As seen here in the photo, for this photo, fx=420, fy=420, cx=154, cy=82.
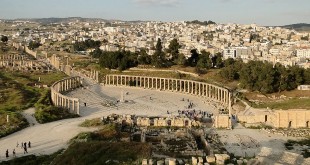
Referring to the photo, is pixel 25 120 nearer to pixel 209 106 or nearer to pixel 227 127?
pixel 227 127

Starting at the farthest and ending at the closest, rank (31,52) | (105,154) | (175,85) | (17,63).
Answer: (31,52)
(17,63)
(175,85)
(105,154)

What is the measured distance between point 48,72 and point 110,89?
26362 mm

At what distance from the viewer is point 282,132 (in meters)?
44.9

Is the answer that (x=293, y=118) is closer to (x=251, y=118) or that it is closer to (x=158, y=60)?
(x=251, y=118)

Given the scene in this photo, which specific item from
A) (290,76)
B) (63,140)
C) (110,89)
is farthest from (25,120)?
(290,76)

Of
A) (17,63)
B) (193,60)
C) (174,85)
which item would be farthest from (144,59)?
(17,63)

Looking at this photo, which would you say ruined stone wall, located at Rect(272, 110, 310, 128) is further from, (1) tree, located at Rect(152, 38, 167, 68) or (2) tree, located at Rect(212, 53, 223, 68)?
(1) tree, located at Rect(152, 38, 167, 68)

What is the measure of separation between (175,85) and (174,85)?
36 centimetres

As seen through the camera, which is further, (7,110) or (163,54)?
(163,54)

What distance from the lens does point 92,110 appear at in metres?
61.2

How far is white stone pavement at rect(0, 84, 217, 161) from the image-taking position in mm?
41344

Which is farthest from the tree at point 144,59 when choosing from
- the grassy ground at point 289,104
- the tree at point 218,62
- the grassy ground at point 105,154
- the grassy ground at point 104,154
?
the grassy ground at point 104,154

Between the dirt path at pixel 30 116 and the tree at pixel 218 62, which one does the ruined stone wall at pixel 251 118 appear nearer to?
the dirt path at pixel 30 116

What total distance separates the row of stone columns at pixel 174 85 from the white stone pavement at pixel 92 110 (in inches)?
93.2
